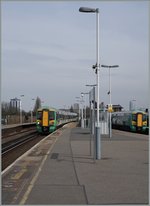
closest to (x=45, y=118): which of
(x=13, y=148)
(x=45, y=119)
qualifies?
(x=45, y=119)

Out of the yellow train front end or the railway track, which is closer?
the railway track

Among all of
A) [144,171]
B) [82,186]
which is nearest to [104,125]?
[144,171]

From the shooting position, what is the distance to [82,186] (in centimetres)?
984

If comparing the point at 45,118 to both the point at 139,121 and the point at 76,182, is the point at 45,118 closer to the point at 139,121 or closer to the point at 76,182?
the point at 139,121

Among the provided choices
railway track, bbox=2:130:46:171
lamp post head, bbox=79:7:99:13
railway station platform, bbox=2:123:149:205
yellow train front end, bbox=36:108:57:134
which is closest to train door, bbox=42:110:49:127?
yellow train front end, bbox=36:108:57:134

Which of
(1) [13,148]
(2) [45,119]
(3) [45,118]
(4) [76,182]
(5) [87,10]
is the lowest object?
(1) [13,148]

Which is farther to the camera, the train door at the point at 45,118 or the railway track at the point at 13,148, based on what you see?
the train door at the point at 45,118

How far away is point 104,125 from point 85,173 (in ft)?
90.6

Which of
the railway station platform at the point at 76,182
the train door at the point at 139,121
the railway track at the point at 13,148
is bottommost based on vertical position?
the railway track at the point at 13,148

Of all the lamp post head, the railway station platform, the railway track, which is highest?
the lamp post head

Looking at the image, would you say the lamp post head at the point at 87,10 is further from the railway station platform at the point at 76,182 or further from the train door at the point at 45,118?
the train door at the point at 45,118

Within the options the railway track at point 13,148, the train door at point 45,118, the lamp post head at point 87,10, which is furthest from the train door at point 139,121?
the lamp post head at point 87,10

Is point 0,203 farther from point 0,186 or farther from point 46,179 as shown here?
point 46,179

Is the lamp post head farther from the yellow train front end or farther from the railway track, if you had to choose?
the yellow train front end
